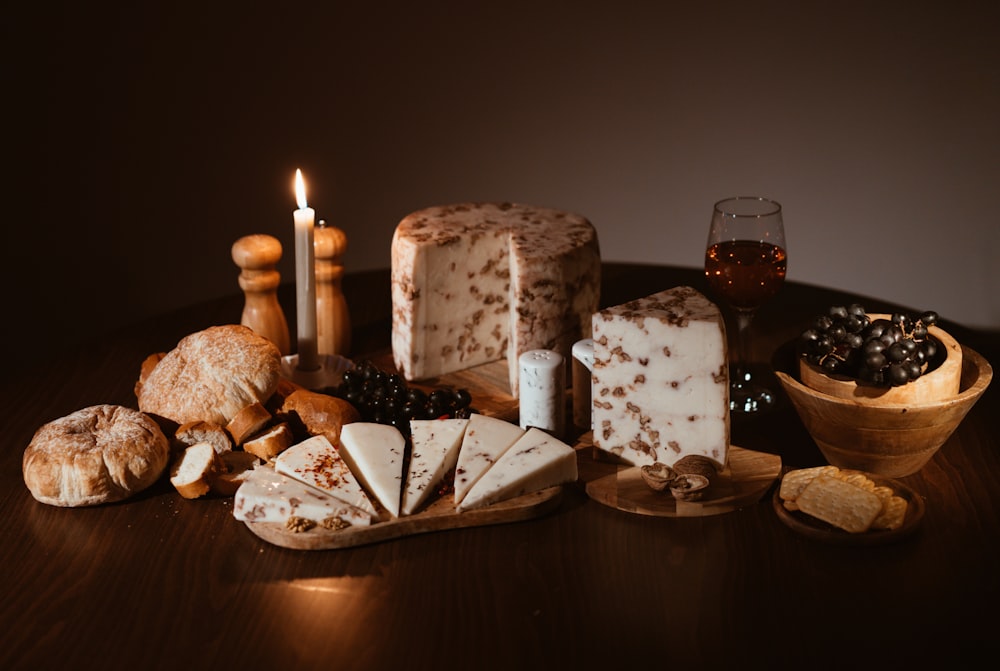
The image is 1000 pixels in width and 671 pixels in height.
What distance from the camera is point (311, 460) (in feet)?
6.55

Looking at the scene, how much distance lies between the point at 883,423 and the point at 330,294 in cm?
132

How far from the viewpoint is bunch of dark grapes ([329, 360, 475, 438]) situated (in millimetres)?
2221

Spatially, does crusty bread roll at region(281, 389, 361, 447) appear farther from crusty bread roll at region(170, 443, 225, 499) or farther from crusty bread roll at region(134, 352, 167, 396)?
crusty bread roll at region(134, 352, 167, 396)

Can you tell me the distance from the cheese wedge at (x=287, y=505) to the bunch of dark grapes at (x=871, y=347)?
90 centimetres

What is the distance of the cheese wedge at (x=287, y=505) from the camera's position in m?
1.85

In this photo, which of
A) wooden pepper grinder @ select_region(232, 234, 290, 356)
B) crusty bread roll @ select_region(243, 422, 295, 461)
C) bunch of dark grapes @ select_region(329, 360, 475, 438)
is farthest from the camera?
wooden pepper grinder @ select_region(232, 234, 290, 356)

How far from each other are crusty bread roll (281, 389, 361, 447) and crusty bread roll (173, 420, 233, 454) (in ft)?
0.47

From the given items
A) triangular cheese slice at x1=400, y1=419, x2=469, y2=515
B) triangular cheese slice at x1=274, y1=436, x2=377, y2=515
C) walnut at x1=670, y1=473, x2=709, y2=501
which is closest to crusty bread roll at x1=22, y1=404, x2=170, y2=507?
triangular cheese slice at x1=274, y1=436, x2=377, y2=515

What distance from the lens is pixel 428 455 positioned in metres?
2.02

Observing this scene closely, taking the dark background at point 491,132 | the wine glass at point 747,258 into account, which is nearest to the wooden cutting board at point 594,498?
the wine glass at point 747,258

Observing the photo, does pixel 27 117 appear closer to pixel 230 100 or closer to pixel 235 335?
pixel 230 100

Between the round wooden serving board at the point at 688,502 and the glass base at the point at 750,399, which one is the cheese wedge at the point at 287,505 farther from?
the glass base at the point at 750,399

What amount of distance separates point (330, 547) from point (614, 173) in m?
2.69

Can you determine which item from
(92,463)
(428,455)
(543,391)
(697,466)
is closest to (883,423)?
(697,466)
